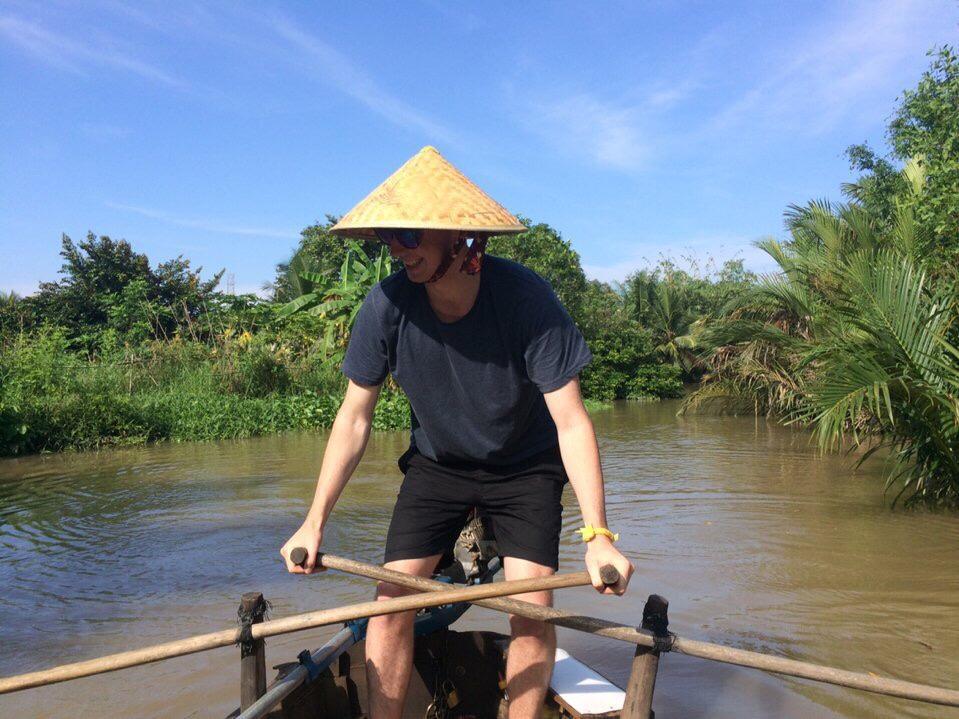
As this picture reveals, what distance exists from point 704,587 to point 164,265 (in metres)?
25.6

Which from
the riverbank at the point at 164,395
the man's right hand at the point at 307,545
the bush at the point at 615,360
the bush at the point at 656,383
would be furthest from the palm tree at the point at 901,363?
the bush at the point at 656,383

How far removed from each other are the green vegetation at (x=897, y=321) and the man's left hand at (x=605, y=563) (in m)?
3.79

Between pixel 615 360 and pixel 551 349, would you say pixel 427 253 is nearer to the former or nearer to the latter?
pixel 551 349

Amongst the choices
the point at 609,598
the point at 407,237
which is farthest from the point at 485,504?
the point at 609,598

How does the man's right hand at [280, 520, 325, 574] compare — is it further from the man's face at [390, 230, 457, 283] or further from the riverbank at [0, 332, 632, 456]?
the riverbank at [0, 332, 632, 456]

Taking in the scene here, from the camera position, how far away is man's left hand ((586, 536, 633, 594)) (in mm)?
2002

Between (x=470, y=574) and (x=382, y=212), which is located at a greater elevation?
(x=382, y=212)

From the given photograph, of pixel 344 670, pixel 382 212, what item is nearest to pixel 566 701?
pixel 344 670

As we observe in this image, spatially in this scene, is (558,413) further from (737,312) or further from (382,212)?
(737,312)

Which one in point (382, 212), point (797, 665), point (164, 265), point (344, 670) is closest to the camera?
point (797, 665)

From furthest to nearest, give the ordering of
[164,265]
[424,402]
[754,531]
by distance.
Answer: [164,265]
[754,531]
[424,402]

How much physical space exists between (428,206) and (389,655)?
1327 mm

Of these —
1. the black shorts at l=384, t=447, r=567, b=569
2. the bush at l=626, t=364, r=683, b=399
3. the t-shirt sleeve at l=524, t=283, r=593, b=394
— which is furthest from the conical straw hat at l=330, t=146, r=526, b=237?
the bush at l=626, t=364, r=683, b=399

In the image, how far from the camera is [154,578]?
5.17 metres
